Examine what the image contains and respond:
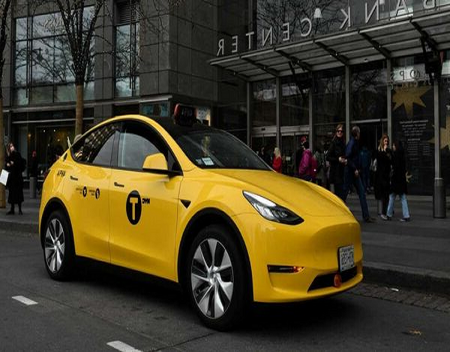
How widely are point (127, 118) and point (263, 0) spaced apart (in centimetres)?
1682

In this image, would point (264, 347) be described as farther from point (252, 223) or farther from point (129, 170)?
point (129, 170)

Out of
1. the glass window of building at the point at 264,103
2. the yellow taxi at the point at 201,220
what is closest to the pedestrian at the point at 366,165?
the glass window of building at the point at 264,103

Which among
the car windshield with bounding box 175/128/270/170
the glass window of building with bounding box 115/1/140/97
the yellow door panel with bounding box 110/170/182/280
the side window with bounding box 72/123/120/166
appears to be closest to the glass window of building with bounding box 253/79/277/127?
the glass window of building with bounding box 115/1/140/97

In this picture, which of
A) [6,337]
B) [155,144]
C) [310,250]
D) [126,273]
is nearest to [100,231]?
[126,273]

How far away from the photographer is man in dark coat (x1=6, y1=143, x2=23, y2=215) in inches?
518

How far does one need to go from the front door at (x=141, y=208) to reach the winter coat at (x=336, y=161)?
5375mm

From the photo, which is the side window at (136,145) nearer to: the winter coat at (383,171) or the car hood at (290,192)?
the car hood at (290,192)

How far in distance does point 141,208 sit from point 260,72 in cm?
1540

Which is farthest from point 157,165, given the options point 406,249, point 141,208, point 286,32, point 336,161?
point 286,32

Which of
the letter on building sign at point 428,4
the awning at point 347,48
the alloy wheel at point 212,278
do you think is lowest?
the alloy wheel at point 212,278

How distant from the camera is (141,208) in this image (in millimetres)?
4957

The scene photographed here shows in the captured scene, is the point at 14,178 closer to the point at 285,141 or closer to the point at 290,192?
the point at 285,141

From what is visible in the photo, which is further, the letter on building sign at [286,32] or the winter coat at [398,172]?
the letter on building sign at [286,32]

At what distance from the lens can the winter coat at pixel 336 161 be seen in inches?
391
